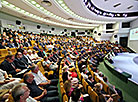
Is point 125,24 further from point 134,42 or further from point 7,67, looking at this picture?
point 7,67

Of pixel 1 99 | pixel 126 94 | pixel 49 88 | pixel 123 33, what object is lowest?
pixel 126 94

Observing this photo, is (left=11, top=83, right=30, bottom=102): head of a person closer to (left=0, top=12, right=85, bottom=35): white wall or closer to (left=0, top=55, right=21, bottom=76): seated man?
(left=0, top=55, right=21, bottom=76): seated man

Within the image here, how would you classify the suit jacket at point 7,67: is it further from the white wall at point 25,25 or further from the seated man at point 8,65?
the white wall at point 25,25

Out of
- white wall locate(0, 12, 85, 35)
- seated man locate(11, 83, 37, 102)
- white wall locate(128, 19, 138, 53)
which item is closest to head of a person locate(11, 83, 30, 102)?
seated man locate(11, 83, 37, 102)

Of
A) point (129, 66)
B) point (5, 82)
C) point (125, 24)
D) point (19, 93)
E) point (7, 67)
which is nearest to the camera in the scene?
point (19, 93)

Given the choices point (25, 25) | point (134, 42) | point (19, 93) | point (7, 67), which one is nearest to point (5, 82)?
point (7, 67)

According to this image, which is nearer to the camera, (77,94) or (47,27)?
(77,94)

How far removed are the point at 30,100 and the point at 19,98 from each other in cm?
24

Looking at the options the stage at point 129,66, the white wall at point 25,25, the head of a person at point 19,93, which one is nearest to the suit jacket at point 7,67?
the head of a person at point 19,93

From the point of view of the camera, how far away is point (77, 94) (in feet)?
3.72

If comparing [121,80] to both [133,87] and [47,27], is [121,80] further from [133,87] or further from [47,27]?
[47,27]

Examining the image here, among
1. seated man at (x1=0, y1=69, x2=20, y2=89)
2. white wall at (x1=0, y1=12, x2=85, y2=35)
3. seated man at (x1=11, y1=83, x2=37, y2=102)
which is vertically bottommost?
seated man at (x1=0, y1=69, x2=20, y2=89)

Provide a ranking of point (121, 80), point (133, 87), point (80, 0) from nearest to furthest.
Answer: point (133, 87) < point (121, 80) < point (80, 0)

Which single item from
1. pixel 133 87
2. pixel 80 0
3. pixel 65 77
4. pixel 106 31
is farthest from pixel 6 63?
pixel 106 31
